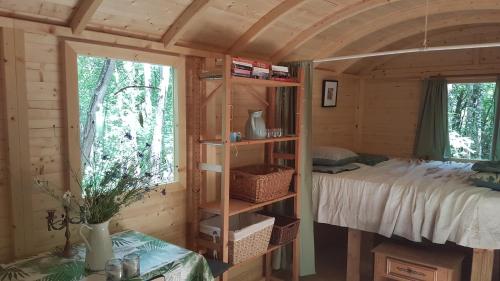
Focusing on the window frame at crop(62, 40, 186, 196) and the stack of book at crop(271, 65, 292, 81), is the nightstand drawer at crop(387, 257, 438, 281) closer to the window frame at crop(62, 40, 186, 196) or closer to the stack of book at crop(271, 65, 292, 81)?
the stack of book at crop(271, 65, 292, 81)

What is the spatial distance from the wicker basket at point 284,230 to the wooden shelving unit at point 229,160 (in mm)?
66

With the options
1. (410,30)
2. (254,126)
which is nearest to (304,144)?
(254,126)

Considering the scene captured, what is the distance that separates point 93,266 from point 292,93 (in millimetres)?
2279

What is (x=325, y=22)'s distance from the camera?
3.12 metres

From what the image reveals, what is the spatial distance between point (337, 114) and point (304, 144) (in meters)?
1.74

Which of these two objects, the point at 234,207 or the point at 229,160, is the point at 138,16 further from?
the point at 234,207

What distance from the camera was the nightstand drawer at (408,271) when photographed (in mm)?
2963

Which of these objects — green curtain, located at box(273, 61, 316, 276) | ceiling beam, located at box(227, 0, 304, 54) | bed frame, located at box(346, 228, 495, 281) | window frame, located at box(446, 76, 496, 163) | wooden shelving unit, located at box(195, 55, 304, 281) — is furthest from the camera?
window frame, located at box(446, 76, 496, 163)

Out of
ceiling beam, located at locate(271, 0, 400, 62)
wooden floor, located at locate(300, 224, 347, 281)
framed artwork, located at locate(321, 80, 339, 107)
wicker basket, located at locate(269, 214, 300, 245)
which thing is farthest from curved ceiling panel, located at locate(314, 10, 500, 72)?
wooden floor, located at locate(300, 224, 347, 281)

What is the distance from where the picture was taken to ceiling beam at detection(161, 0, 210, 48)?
2325 millimetres

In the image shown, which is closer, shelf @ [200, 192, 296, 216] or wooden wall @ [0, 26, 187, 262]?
wooden wall @ [0, 26, 187, 262]

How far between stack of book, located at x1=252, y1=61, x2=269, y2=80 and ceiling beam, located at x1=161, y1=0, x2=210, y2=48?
1.95ft

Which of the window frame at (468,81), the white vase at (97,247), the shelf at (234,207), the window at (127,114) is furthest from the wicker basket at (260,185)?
the window frame at (468,81)

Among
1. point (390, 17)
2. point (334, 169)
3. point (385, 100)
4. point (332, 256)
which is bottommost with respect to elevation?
→ point (332, 256)
